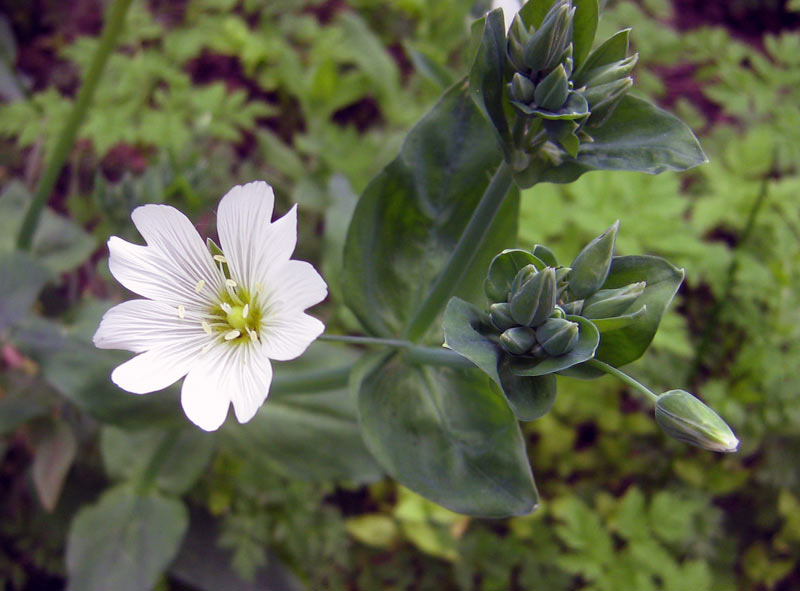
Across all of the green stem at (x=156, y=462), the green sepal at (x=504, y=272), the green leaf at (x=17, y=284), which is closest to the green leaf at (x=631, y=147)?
the green sepal at (x=504, y=272)

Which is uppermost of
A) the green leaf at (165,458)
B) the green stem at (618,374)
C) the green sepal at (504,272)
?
the green sepal at (504,272)

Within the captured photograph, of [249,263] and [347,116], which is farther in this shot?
[347,116]

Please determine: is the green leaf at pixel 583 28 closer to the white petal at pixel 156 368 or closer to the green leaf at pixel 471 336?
the green leaf at pixel 471 336

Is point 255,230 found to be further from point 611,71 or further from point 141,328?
point 611,71

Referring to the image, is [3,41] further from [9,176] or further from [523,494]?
[523,494]

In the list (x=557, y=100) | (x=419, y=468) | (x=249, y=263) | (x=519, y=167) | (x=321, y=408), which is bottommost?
(x=321, y=408)

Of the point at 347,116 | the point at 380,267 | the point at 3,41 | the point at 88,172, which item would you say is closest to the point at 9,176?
the point at 88,172
